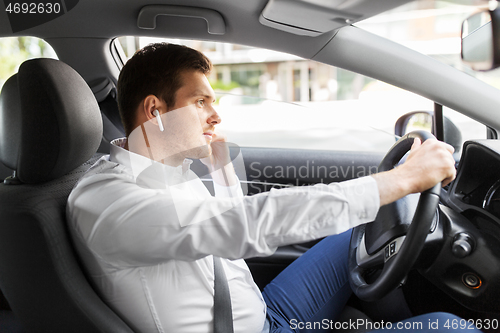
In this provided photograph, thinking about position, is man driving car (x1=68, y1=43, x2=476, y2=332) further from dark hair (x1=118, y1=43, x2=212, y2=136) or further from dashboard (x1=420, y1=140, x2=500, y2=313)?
dashboard (x1=420, y1=140, x2=500, y2=313)

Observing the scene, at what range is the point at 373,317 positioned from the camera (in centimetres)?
133

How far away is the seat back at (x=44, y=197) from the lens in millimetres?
910

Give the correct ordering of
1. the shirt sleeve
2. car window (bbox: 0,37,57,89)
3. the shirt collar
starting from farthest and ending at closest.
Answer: car window (bbox: 0,37,57,89)
the shirt collar
the shirt sleeve

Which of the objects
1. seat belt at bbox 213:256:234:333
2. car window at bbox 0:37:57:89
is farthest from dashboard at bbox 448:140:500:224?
car window at bbox 0:37:57:89

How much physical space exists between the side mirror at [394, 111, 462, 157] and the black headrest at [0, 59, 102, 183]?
3.30 feet

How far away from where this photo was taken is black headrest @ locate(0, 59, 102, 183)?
98 centimetres

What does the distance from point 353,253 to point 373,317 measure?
252 mm

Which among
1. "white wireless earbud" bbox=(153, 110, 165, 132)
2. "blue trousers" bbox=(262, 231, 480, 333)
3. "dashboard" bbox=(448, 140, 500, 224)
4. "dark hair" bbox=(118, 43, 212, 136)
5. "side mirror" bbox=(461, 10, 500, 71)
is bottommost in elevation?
"blue trousers" bbox=(262, 231, 480, 333)

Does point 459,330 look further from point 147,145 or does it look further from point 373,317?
point 147,145

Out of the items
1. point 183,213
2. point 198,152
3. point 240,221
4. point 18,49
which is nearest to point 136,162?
point 198,152

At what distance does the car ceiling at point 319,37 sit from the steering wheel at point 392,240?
0.23 meters

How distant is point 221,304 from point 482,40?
Result: 0.91 metres

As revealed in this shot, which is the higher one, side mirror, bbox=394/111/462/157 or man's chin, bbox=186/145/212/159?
man's chin, bbox=186/145/212/159

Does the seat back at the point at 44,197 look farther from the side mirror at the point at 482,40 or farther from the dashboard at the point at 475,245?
the side mirror at the point at 482,40
